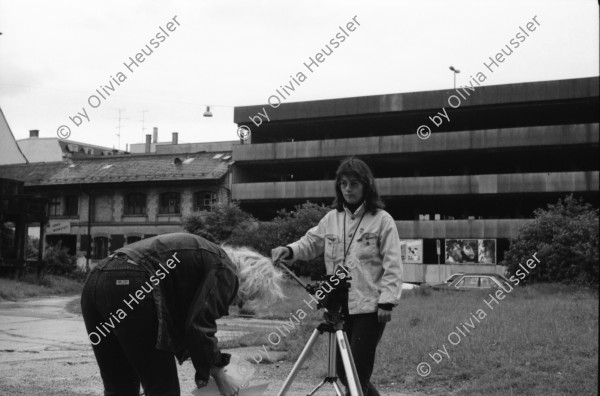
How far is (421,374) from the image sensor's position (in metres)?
8.47

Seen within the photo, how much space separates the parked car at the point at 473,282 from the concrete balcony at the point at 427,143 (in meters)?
17.9

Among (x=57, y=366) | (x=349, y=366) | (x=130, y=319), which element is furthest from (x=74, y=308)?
(x=130, y=319)

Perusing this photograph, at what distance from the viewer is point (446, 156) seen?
5159 cm

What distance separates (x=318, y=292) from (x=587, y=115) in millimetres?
48650

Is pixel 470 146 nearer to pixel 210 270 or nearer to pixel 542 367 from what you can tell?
pixel 542 367

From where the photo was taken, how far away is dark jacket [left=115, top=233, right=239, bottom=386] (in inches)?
150

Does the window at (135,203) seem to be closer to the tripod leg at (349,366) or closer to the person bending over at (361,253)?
the person bending over at (361,253)

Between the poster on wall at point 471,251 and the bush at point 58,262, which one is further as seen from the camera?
the poster on wall at point 471,251

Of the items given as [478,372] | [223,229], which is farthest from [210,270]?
[223,229]

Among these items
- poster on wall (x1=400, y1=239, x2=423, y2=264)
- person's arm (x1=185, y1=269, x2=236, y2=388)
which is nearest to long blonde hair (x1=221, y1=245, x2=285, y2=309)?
person's arm (x1=185, y1=269, x2=236, y2=388)

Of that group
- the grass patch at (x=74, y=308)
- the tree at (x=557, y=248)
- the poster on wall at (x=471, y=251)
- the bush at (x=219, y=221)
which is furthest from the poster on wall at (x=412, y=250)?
the grass patch at (x=74, y=308)

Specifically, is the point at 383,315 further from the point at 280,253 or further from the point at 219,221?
the point at 219,221

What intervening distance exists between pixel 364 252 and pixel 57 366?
247 inches

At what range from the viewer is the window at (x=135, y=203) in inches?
2191
